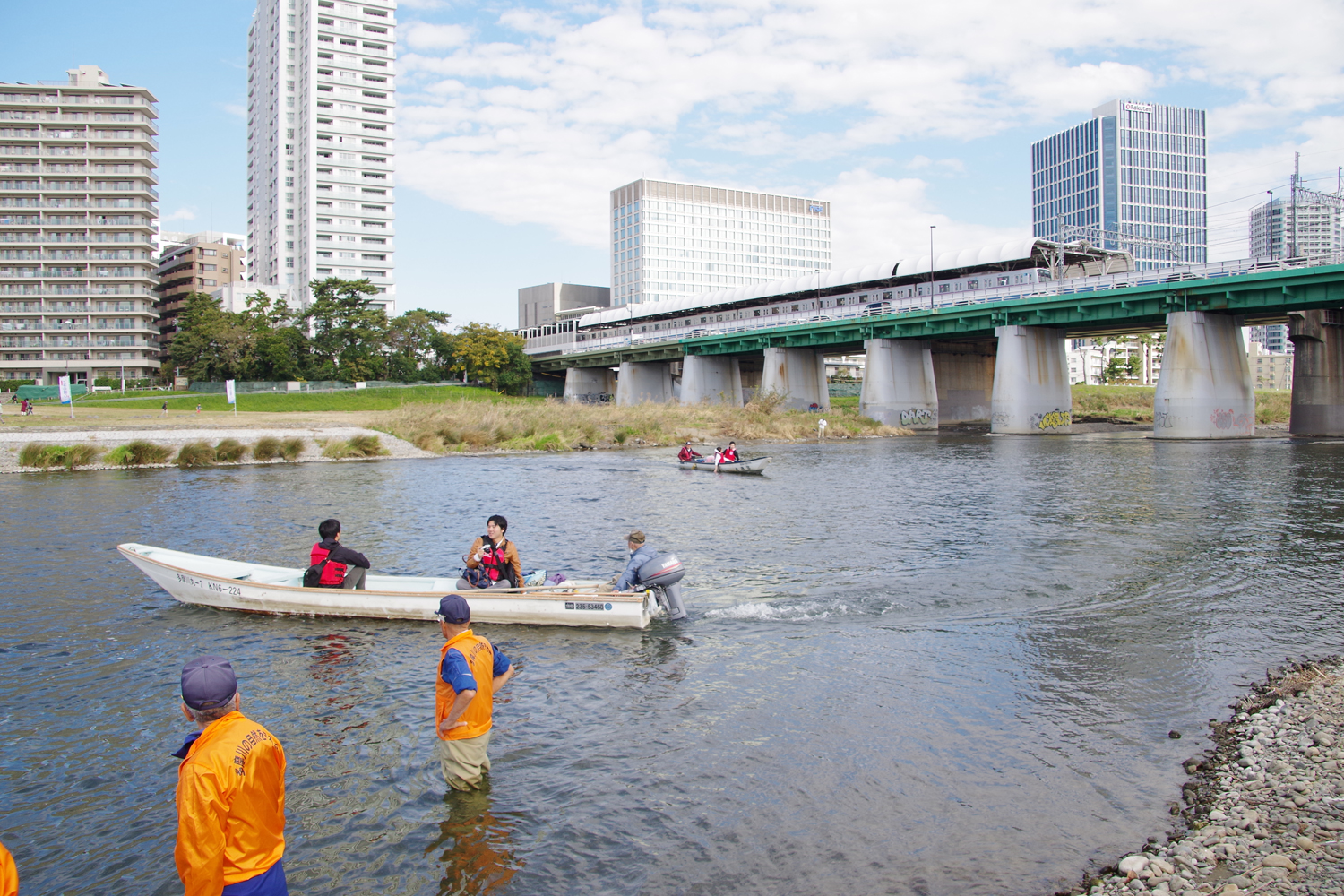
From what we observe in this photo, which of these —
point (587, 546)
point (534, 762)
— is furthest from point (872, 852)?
point (587, 546)

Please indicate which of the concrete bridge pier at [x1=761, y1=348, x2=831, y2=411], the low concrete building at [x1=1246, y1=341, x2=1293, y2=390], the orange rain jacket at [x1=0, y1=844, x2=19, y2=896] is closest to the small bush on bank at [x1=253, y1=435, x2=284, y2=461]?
the orange rain jacket at [x1=0, y1=844, x2=19, y2=896]

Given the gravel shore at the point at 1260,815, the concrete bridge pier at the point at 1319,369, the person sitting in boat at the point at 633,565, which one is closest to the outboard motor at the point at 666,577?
the person sitting in boat at the point at 633,565

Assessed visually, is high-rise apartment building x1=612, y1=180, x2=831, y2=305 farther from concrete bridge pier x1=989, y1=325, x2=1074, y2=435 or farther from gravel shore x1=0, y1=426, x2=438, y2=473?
gravel shore x1=0, y1=426, x2=438, y2=473

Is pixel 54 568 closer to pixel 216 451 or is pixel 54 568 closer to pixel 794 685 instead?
pixel 794 685

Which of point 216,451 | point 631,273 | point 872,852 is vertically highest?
point 631,273

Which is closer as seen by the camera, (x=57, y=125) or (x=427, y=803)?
(x=427, y=803)

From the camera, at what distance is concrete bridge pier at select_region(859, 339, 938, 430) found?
245ft

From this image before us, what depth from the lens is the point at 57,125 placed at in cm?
11125

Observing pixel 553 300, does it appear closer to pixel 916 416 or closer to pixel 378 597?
pixel 916 416

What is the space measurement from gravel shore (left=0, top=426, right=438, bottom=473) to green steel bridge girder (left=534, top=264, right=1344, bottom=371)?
42.6m

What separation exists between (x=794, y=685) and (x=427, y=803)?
4.85m

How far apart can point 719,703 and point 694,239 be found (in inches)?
7358

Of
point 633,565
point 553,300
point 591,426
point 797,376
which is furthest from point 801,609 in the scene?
point 553,300

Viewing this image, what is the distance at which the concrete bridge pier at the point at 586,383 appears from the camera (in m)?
121
